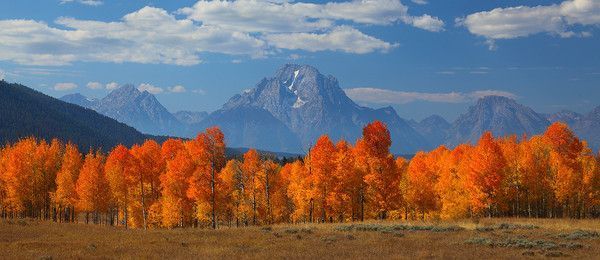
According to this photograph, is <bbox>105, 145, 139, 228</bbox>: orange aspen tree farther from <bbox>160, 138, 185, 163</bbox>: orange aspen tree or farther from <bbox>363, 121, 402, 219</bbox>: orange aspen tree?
<bbox>363, 121, 402, 219</bbox>: orange aspen tree

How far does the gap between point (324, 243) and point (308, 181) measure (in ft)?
95.5

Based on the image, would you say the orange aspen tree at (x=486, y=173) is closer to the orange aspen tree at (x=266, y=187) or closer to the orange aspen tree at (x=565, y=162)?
the orange aspen tree at (x=565, y=162)

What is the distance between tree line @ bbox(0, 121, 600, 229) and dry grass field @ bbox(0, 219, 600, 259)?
53.0 ft

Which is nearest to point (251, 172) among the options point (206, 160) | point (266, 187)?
point (266, 187)

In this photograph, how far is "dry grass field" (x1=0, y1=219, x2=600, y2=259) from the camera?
2995cm

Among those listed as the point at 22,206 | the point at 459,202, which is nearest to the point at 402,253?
the point at 459,202

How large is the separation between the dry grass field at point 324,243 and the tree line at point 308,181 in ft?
53.0

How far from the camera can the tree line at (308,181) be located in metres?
61.4

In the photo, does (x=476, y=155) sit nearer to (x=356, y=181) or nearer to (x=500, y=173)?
(x=500, y=173)

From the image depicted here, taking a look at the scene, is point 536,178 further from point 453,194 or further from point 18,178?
point 18,178

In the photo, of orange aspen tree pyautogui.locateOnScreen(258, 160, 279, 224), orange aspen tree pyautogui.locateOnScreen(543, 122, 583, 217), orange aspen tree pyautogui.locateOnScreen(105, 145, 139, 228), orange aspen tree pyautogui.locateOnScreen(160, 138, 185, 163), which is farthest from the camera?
orange aspen tree pyautogui.locateOnScreen(258, 160, 279, 224)

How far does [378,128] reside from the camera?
61875 millimetres

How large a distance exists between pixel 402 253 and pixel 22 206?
6965 centimetres

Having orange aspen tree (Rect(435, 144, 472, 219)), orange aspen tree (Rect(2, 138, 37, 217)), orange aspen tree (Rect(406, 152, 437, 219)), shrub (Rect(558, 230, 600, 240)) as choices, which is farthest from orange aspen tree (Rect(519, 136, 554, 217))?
orange aspen tree (Rect(2, 138, 37, 217))
